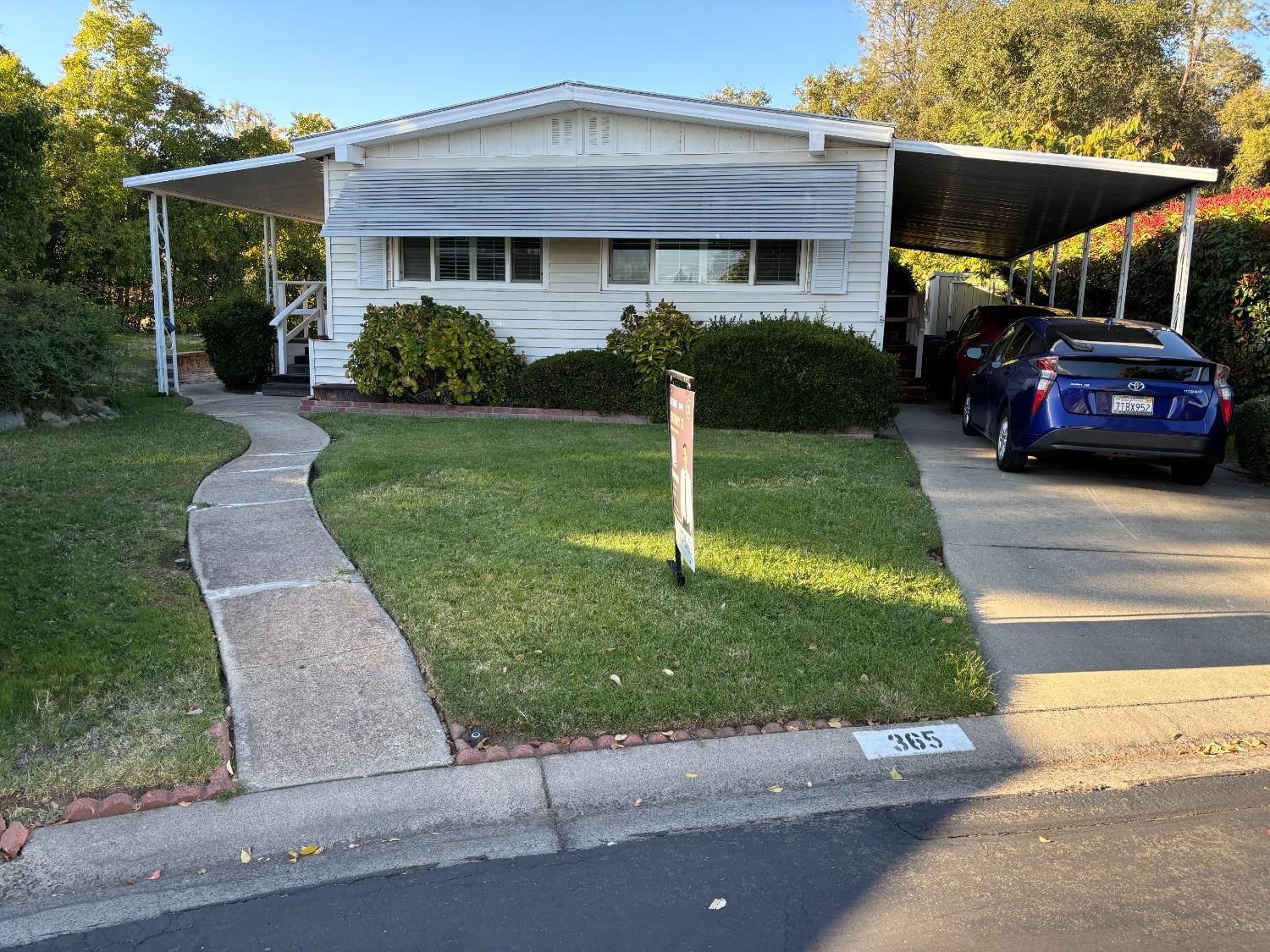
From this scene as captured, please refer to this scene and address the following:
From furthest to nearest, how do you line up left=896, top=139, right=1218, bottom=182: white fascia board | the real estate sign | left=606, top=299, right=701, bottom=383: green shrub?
left=606, top=299, right=701, bottom=383: green shrub < left=896, top=139, right=1218, bottom=182: white fascia board < the real estate sign

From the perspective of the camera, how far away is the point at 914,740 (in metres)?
4.05

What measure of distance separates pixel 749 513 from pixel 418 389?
730 centimetres

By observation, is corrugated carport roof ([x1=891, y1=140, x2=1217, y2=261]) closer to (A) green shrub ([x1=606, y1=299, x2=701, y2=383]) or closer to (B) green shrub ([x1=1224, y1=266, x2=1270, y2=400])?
(B) green shrub ([x1=1224, y1=266, x2=1270, y2=400])

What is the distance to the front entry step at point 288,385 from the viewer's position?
15.6m

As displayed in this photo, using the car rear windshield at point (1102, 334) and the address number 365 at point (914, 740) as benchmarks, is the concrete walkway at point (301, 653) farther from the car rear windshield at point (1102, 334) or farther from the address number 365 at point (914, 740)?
the car rear windshield at point (1102, 334)

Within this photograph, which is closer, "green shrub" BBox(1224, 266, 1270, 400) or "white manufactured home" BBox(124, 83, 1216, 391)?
"green shrub" BBox(1224, 266, 1270, 400)

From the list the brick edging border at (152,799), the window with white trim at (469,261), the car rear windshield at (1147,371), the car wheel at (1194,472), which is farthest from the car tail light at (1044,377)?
the window with white trim at (469,261)

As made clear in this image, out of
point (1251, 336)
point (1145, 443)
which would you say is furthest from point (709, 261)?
point (1251, 336)

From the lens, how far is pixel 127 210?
28.3 m

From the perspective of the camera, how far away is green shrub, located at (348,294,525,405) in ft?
41.7

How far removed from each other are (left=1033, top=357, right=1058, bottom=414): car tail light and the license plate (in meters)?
0.55

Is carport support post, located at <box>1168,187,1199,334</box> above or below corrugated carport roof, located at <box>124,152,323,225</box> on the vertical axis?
below

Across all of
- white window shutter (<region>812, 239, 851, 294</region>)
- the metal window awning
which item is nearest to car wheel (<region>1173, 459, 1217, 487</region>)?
the metal window awning

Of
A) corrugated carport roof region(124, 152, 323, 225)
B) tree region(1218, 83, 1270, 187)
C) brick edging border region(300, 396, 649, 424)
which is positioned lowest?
brick edging border region(300, 396, 649, 424)
